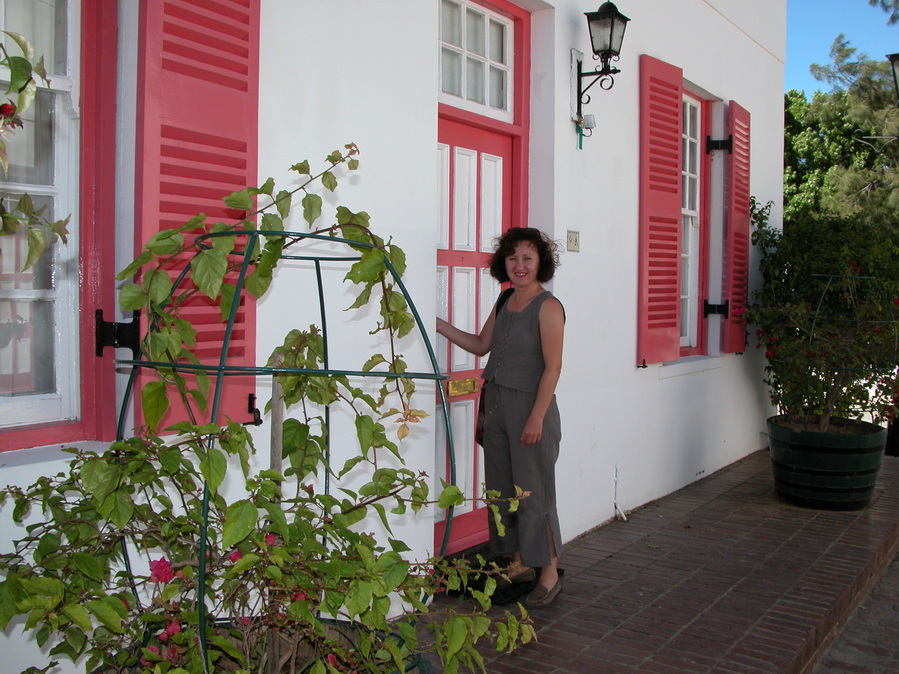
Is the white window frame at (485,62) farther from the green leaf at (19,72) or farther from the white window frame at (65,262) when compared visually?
the green leaf at (19,72)

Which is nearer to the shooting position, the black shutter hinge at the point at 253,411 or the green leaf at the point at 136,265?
the green leaf at the point at 136,265

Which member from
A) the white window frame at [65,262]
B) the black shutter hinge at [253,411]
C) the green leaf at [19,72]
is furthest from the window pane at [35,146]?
the green leaf at [19,72]

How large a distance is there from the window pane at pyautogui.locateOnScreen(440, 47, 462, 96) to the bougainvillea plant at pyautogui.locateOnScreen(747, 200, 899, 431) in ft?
10.7

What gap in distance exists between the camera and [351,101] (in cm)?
365

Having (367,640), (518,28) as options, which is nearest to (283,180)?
(367,640)

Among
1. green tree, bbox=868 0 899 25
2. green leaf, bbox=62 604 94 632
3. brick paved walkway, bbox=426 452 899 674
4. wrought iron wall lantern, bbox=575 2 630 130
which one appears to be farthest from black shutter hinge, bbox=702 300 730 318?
green tree, bbox=868 0 899 25

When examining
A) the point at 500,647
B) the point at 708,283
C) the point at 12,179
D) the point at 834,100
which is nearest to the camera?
the point at 500,647

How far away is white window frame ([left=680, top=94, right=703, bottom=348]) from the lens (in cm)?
738

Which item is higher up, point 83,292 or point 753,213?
point 753,213

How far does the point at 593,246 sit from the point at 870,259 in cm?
305

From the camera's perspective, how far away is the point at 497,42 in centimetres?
502

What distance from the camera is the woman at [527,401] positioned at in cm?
404

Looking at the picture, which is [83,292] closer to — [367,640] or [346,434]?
[346,434]

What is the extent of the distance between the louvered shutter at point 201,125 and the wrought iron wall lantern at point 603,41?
2.60m
